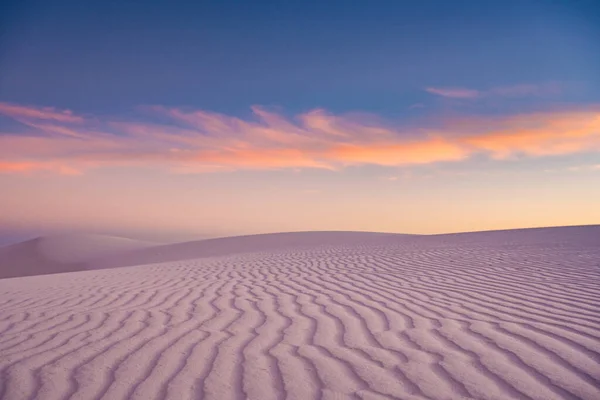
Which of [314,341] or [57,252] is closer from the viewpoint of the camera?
[314,341]

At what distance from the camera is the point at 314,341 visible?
12.9 feet

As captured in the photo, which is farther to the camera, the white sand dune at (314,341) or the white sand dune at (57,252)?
the white sand dune at (57,252)

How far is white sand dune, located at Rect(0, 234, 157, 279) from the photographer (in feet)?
95.8

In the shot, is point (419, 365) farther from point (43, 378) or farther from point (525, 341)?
point (43, 378)

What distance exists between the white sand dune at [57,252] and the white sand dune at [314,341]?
2489cm

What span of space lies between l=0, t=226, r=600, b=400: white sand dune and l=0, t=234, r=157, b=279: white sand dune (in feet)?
81.7

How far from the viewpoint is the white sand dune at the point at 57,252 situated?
29.2m

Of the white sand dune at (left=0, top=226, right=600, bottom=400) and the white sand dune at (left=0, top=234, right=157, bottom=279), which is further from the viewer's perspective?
the white sand dune at (left=0, top=234, right=157, bottom=279)

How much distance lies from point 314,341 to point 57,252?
33709 millimetres

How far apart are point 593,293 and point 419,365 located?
3.56 m

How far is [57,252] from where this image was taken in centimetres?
3312

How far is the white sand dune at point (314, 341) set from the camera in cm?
298

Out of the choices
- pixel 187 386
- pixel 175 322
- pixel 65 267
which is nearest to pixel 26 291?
pixel 175 322

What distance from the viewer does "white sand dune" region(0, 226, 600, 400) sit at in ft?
9.78
